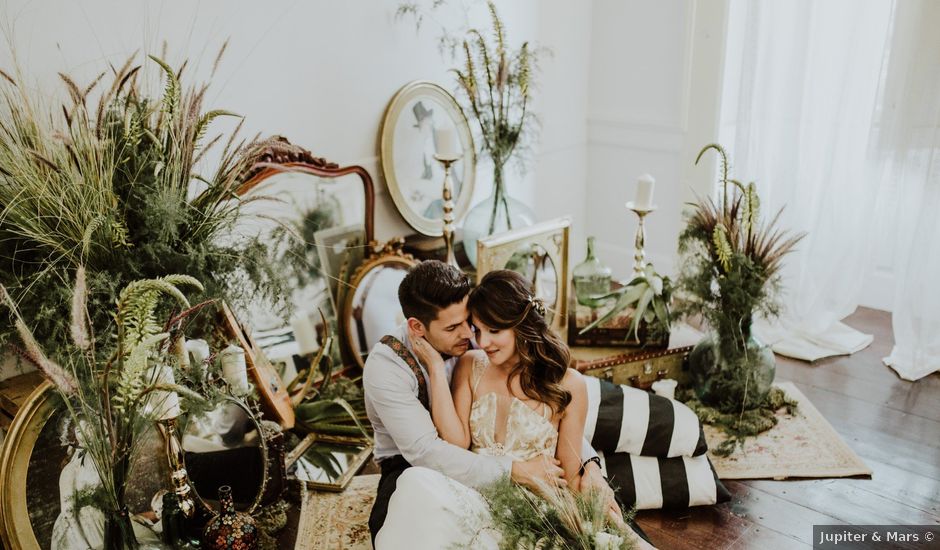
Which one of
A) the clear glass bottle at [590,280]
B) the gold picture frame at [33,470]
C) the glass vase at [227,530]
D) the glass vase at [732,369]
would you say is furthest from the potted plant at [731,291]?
the gold picture frame at [33,470]

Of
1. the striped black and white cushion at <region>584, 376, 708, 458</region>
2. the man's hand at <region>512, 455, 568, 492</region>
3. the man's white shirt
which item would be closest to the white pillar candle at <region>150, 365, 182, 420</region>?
the man's white shirt

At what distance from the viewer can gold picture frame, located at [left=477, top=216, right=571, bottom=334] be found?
117 inches

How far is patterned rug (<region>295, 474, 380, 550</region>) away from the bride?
0.41 m

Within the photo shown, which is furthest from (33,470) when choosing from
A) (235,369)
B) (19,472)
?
(235,369)

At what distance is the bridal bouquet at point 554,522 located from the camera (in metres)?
1.65

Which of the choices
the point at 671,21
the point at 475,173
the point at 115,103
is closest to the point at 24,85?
the point at 115,103

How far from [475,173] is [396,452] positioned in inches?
63.1

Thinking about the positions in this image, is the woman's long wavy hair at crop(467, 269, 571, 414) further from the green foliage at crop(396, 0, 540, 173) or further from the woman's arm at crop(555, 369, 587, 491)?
the green foliage at crop(396, 0, 540, 173)

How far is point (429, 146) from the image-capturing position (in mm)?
3201

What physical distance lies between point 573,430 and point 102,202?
4.41 feet

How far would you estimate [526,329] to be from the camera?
6.55ft

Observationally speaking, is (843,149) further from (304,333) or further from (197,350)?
(197,350)

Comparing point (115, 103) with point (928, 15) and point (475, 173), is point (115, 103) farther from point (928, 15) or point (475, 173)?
point (928, 15)

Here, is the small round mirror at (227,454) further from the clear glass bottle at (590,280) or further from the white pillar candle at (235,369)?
the clear glass bottle at (590,280)
